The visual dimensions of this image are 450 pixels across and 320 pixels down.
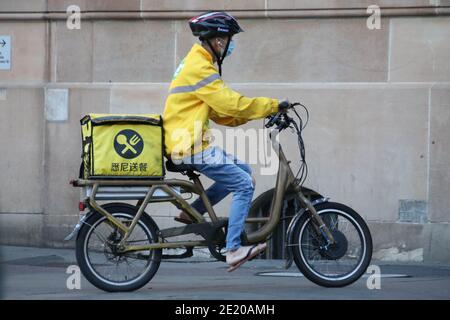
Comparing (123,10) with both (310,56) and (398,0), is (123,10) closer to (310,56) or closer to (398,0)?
(310,56)

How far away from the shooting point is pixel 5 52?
11.1 m

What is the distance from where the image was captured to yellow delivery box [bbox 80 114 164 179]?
23.1ft

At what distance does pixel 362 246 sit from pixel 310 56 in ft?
11.9

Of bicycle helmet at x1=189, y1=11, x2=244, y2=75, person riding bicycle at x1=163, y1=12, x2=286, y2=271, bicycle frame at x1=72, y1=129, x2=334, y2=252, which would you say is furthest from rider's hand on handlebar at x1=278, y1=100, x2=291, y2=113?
bicycle helmet at x1=189, y1=11, x2=244, y2=75

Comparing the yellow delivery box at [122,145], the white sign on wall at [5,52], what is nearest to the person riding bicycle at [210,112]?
the yellow delivery box at [122,145]

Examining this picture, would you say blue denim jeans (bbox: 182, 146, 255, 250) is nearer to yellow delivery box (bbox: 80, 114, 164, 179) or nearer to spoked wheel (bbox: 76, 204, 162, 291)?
yellow delivery box (bbox: 80, 114, 164, 179)

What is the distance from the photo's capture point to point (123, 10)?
10828 mm

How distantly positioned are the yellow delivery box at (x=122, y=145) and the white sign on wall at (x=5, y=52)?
426cm

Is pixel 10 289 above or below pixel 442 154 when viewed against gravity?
below

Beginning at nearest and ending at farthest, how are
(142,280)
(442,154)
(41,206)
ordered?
(142,280), (442,154), (41,206)

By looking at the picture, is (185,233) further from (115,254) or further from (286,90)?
(286,90)

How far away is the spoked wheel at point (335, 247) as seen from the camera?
7352 millimetres

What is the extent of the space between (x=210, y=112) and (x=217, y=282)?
1.63 metres
